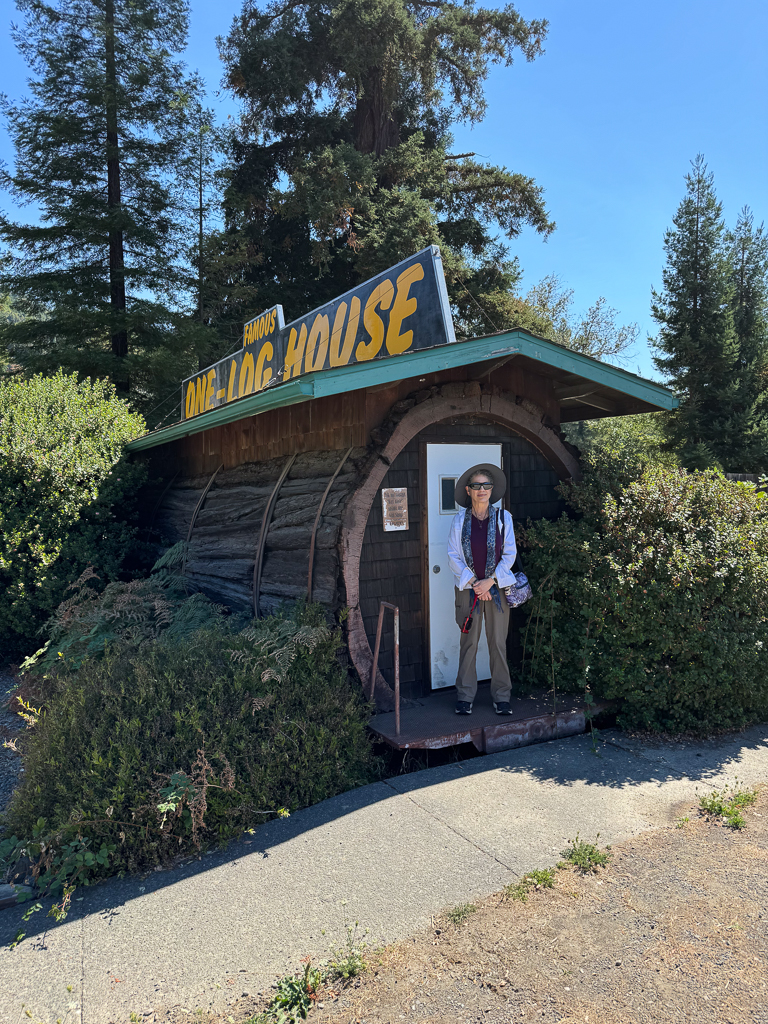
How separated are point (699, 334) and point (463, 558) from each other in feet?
48.1

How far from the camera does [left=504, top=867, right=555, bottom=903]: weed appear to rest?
127 inches

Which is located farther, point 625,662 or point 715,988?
point 625,662

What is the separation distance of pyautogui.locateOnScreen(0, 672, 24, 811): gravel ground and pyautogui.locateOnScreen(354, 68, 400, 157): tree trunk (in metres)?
16.9

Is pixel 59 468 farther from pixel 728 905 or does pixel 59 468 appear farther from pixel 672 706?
pixel 728 905

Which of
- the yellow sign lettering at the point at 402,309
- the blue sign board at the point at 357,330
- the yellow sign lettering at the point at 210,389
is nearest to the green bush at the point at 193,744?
the blue sign board at the point at 357,330

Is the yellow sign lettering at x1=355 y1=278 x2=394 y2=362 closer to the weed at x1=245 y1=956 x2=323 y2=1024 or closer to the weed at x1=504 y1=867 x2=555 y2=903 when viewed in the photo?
the weed at x1=504 y1=867 x2=555 y2=903

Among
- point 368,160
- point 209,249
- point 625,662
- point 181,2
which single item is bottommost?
point 625,662

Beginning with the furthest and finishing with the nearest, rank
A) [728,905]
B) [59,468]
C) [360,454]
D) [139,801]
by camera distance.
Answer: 1. [59,468]
2. [360,454]
3. [139,801]
4. [728,905]

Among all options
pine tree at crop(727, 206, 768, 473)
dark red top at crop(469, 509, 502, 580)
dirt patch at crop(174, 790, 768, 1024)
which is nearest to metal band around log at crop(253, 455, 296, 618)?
dark red top at crop(469, 509, 502, 580)

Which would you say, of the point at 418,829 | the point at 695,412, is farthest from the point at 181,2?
the point at 418,829

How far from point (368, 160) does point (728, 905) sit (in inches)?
695

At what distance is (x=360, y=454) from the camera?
18.1ft

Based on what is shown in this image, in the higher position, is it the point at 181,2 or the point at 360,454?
the point at 181,2

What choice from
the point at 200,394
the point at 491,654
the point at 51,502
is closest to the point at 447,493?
the point at 491,654
